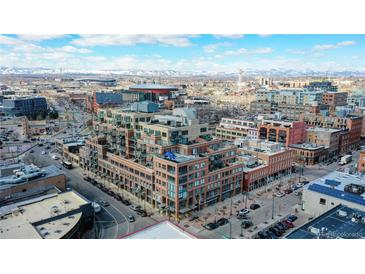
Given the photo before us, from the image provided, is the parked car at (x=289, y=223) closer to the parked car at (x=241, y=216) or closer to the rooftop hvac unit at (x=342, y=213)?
the parked car at (x=241, y=216)

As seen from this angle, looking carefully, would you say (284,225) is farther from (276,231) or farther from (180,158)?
(180,158)

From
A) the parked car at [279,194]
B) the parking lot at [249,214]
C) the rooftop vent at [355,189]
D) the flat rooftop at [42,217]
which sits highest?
the rooftop vent at [355,189]

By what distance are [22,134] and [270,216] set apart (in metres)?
36.9

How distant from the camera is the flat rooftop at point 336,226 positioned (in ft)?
40.8

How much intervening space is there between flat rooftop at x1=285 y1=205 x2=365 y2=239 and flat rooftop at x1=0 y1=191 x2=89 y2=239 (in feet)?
31.9

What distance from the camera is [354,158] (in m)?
30.8

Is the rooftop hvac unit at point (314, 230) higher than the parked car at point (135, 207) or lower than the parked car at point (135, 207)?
higher

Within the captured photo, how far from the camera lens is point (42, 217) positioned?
14594mm

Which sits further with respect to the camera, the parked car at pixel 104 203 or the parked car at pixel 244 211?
the parked car at pixel 104 203

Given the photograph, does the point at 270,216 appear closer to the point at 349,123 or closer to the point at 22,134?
the point at 349,123

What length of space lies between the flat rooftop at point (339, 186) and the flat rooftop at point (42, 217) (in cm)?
1289

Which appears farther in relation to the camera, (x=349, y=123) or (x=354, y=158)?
(x=349, y=123)

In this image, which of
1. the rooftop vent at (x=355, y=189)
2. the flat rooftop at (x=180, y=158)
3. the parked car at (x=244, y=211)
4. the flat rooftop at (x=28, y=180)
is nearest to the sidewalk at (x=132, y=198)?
the flat rooftop at (x=180, y=158)

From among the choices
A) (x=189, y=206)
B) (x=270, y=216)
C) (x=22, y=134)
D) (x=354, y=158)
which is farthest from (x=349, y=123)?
(x=22, y=134)
